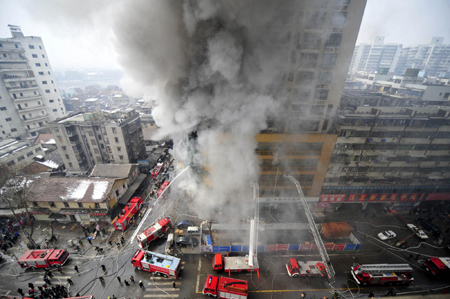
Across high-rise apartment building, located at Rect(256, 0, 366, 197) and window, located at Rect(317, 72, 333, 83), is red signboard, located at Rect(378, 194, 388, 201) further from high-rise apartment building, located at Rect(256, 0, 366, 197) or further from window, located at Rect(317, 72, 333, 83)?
window, located at Rect(317, 72, 333, 83)

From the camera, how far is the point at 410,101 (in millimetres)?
25859

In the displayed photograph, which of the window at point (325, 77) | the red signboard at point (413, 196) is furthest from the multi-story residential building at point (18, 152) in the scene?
the red signboard at point (413, 196)

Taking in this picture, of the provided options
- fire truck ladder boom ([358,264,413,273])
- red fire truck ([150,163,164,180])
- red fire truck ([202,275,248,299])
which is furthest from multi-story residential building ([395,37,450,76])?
red fire truck ([202,275,248,299])

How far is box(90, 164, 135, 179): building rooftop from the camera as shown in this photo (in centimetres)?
2511

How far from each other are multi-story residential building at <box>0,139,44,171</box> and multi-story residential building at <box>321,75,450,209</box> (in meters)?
39.4

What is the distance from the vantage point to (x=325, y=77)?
1800cm

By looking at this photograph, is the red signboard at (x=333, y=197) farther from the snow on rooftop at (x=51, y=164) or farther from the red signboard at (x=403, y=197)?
the snow on rooftop at (x=51, y=164)

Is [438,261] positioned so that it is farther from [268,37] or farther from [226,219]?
[268,37]

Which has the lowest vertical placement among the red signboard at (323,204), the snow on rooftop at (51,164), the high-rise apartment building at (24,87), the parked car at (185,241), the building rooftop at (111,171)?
the parked car at (185,241)

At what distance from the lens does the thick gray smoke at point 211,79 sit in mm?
13992

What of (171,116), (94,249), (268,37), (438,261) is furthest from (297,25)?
(94,249)

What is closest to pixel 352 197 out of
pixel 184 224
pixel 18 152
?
pixel 184 224

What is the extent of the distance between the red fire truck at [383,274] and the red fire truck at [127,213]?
21570mm

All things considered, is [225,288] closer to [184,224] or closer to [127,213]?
[184,224]
